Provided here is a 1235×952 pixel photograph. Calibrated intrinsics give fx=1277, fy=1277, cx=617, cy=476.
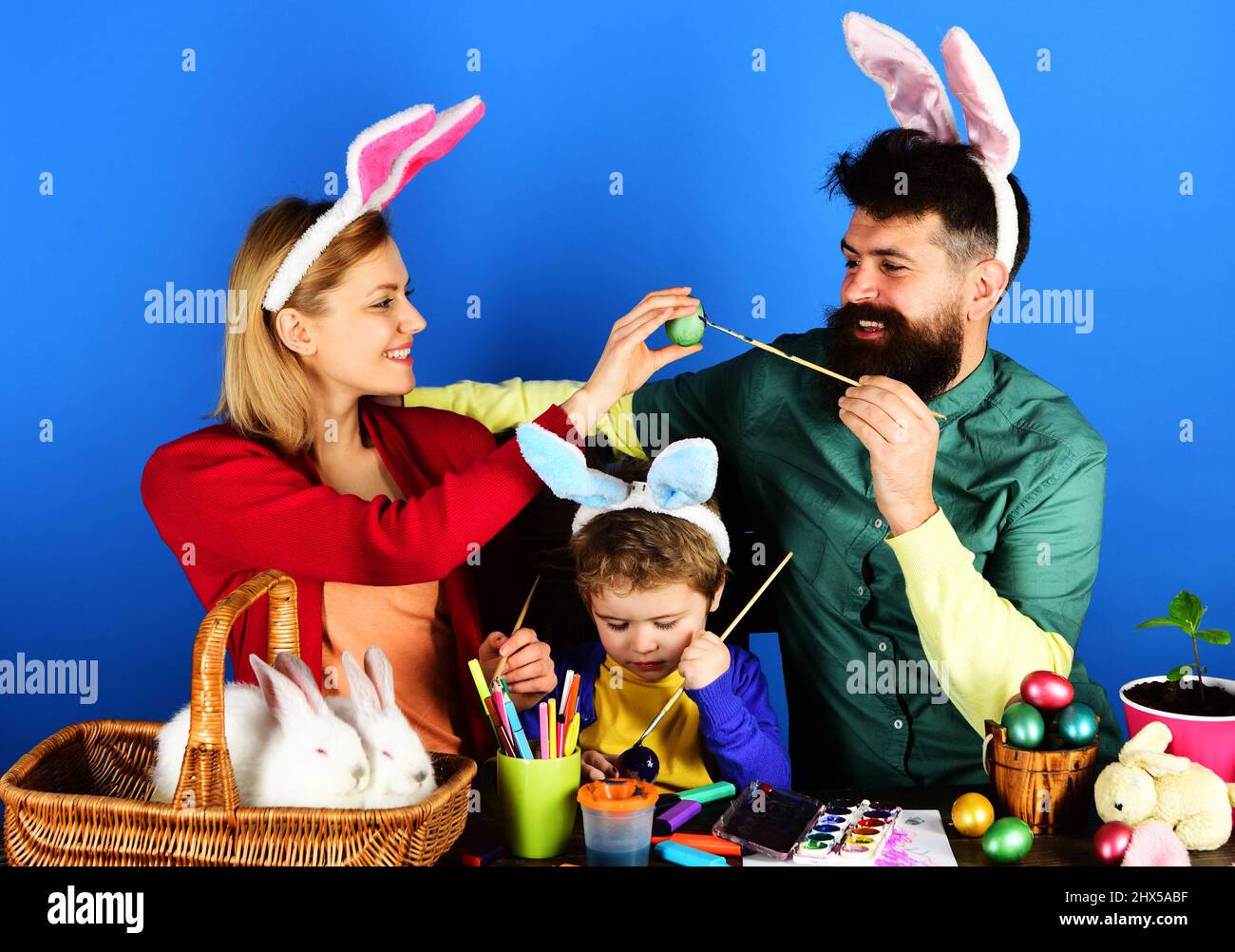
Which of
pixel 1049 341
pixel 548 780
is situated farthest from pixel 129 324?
pixel 1049 341

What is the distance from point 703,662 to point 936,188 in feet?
2.76

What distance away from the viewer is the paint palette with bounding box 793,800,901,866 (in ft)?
4.59

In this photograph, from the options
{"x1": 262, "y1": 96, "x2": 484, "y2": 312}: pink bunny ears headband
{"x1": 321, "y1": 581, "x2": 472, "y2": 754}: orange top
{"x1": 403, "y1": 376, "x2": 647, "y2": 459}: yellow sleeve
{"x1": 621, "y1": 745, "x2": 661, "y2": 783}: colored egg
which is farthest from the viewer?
{"x1": 403, "y1": 376, "x2": 647, "y2": 459}: yellow sleeve

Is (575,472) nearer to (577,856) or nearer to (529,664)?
(529,664)

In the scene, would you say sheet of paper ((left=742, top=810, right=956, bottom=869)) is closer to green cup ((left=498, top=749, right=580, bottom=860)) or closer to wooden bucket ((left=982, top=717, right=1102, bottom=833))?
wooden bucket ((left=982, top=717, right=1102, bottom=833))

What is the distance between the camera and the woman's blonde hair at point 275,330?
6.42ft

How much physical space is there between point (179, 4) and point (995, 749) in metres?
2.20

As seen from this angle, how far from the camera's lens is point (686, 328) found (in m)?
1.97

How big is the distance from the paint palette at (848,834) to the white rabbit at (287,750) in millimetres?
498

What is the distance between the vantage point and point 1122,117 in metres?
2.67

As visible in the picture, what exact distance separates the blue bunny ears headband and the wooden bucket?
1.90 ft

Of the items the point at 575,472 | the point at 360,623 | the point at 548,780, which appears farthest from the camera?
the point at 360,623

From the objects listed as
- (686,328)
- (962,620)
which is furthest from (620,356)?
(962,620)

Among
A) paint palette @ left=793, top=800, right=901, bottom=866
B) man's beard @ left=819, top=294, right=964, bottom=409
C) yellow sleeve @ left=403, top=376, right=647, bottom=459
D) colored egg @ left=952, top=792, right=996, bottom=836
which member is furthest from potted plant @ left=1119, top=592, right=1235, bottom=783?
yellow sleeve @ left=403, top=376, right=647, bottom=459
